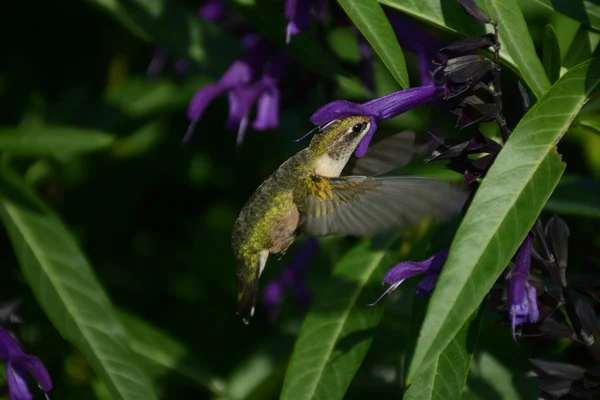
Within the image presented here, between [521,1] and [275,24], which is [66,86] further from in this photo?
[521,1]

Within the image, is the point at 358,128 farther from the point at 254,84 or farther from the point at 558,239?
the point at 254,84

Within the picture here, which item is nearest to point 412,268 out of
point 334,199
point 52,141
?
point 334,199

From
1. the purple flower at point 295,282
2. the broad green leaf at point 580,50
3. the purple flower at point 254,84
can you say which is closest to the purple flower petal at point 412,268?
the broad green leaf at point 580,50

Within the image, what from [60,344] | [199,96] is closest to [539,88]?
[199,96]

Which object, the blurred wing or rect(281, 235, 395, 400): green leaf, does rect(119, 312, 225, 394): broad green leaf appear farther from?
the blurred wing

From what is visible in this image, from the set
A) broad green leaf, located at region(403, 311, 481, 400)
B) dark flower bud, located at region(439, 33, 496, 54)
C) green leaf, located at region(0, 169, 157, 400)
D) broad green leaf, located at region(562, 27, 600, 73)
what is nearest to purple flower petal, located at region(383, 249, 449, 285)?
broad green leaf, located at region(403, 311, 481, 400)

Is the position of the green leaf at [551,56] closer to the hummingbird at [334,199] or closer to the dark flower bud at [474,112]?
the dark flower bud at [474,112]
